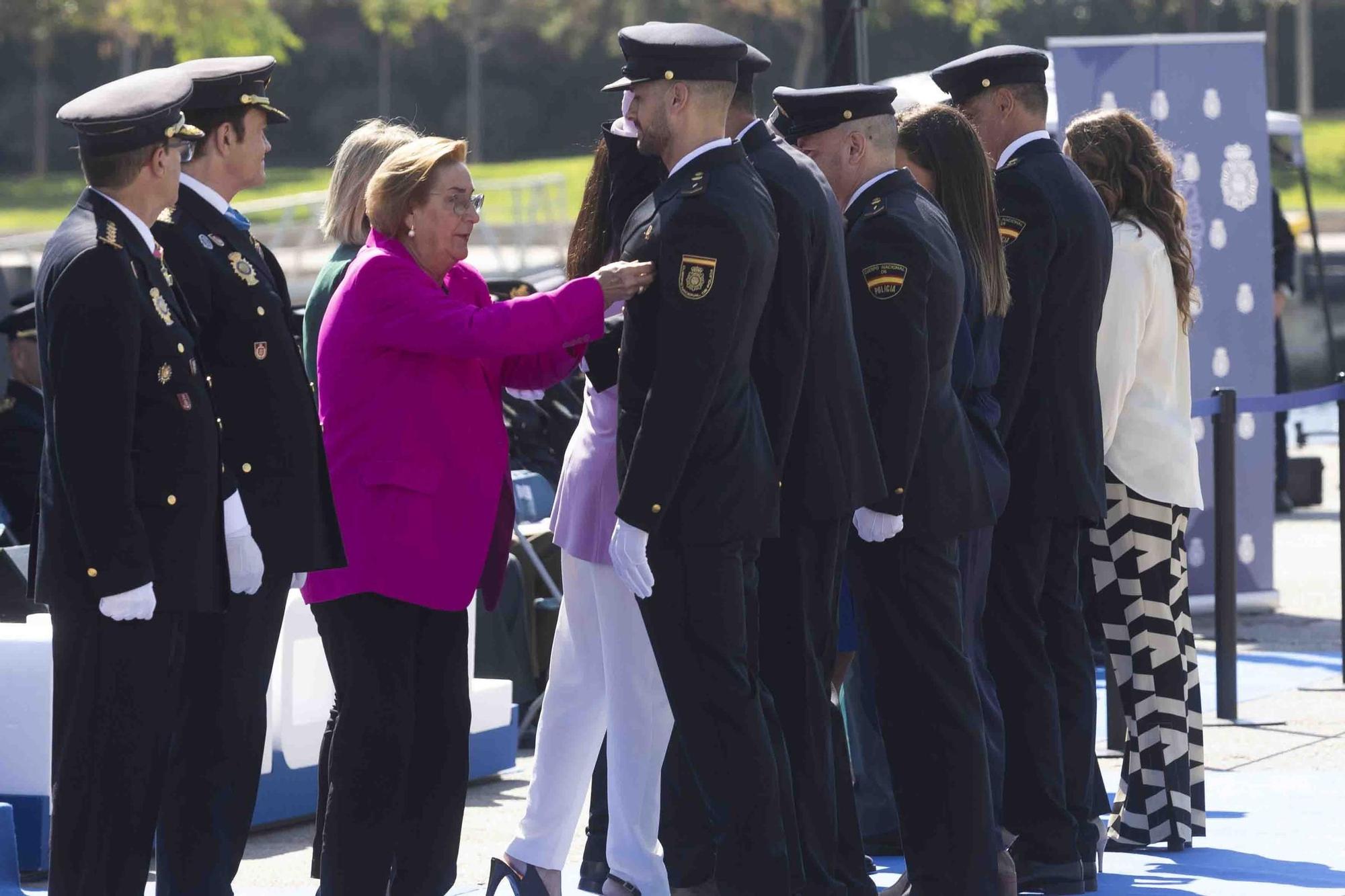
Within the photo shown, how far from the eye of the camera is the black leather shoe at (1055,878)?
483cm

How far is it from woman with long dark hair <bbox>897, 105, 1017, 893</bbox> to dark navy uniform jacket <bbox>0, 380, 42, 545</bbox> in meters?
3.81

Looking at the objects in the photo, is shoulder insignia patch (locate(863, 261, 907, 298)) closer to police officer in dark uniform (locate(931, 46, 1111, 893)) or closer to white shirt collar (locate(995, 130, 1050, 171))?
police officer in dark uniform (locate(931, 46, 1111, 893))

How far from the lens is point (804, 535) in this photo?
167 inches

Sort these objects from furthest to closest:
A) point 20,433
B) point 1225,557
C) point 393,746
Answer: point 20,433 → point 1225,557 → point 393,746

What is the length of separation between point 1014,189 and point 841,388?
3.06 feet

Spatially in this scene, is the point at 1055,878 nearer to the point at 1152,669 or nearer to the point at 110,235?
the point at 1152,669

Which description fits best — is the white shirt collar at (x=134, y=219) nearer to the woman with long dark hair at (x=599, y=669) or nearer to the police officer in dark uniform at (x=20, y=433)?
the woman with long dark hair at (x=599, y=669)

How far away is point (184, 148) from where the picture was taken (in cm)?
395

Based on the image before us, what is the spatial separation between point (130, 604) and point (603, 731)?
1.27 m

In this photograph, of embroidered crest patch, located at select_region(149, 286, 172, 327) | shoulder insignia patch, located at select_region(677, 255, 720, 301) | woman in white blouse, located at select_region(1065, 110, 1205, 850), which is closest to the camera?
embroidered crest patch, located at select_region(149, 286, 172, 327)

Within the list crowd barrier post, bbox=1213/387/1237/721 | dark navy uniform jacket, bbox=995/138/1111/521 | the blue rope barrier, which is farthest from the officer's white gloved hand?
the blue rope barrier

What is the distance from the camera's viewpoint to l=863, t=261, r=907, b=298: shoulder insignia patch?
14.1 feet

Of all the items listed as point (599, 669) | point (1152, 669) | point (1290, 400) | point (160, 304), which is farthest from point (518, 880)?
point (1290, 400)

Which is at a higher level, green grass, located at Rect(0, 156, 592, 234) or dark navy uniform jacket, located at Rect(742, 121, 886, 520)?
dark navy uniform jacket, located at Rect(742, 121, 886, 520)
